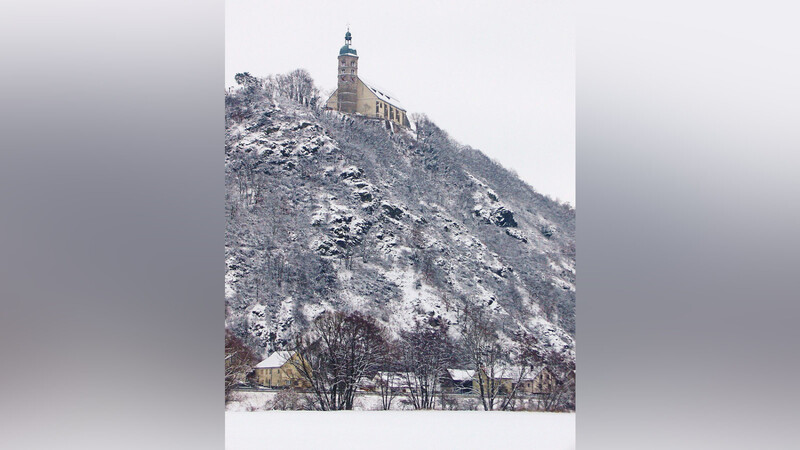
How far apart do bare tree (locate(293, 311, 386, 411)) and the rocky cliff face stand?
0.43 metres

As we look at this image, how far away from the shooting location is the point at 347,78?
15562 mm

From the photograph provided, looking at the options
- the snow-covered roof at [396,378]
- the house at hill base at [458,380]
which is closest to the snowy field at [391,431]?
the snow-covered roof at [396,378]

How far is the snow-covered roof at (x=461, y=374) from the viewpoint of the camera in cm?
1455

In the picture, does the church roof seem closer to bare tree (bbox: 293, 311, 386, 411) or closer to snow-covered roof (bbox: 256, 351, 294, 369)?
bare tree (bbox: 293, 311, 386, 411)

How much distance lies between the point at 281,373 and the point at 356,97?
6.34 meters

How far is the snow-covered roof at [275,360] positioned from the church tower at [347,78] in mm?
5914

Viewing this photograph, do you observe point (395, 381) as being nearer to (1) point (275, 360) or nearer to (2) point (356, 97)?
(1) point (275, 360)

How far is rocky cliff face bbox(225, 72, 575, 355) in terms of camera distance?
15594mm
